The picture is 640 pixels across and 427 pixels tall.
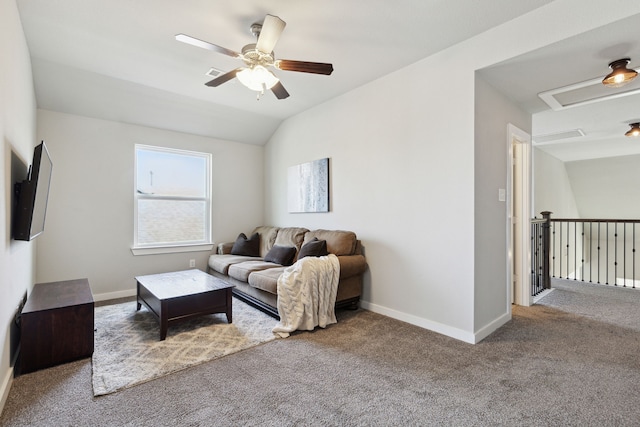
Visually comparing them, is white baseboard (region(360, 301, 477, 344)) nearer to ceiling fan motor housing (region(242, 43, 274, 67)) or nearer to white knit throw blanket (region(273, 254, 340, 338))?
white knit throw blanket (region(273, 254, 340, 338))

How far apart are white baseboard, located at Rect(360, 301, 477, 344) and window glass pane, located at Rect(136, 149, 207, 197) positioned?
127 inches

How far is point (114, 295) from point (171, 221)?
1.24 meters

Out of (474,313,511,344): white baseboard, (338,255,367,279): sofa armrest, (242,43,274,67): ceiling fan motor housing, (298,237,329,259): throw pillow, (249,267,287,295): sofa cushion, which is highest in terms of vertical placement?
(242,43,274,67): ceiling fan motor housing

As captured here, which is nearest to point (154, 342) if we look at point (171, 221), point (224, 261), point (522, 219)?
point (224, 261)

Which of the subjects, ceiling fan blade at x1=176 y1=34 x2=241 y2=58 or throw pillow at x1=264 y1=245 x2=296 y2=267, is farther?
throw pillow at x1=264 y1=245 x2=296 y2=267

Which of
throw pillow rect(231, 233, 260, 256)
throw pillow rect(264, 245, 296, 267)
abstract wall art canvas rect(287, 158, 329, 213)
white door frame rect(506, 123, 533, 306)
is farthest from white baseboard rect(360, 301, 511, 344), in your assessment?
throw pillow rect(231, 233, 260, 256)

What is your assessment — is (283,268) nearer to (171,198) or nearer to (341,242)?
(341,242)

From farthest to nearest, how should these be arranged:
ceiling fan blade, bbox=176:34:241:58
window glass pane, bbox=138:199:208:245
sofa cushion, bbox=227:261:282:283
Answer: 1. window glass pane, bbox=138:199:208:245
2. sofa cushion, bbox=227:261:282:283
3. ceiling fan blade, bbox=176:34:241:58

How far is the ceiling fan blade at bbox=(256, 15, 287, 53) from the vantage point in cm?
205

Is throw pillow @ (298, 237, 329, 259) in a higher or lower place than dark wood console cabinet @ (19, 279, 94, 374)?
higher

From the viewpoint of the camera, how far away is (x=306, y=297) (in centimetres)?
286

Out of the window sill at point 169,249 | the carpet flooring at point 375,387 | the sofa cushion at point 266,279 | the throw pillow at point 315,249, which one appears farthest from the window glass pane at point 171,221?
the carpet flooring at point 375,387

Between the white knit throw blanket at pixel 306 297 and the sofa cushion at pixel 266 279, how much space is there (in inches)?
4.4

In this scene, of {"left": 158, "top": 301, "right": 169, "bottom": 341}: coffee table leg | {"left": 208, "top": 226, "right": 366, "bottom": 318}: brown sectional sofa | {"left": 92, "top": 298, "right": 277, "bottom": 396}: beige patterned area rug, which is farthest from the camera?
{"left": 208, "top": 226, "right": 366, "bottom": 318}: brown sectional sofa
